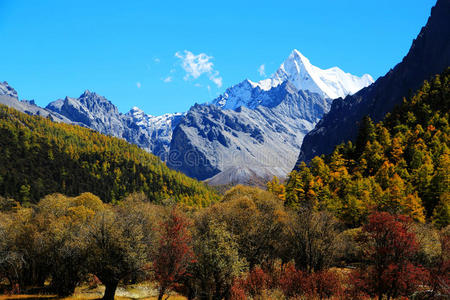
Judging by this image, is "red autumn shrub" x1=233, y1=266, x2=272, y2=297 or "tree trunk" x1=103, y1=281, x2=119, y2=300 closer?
"red autumn shrub" x1=233, y1=266, x2=272, y2=297

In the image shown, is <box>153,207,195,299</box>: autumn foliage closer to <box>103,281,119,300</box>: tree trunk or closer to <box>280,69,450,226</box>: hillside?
<box>103,281,119,300</box>: tree trunk

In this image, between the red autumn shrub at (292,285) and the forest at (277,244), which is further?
the red autumn shrub at (292,285)

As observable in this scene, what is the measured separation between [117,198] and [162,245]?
565 ft

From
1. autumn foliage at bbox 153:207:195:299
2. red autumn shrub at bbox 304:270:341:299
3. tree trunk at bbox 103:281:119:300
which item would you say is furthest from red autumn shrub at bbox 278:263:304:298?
tree trunk at bbox 103:281:119:300

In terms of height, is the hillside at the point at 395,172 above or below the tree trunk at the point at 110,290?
above

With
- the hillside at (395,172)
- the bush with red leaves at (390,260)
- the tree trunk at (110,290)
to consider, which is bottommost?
the tree trunk at (110,290)

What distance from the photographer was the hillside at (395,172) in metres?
60.1

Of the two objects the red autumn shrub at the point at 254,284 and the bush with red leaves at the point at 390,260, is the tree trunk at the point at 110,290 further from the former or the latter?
the bush with red leaves at the point at 390,260

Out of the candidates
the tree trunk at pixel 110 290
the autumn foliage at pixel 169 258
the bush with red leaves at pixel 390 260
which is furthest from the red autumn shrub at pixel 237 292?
the tree trunk at pixel 110 290

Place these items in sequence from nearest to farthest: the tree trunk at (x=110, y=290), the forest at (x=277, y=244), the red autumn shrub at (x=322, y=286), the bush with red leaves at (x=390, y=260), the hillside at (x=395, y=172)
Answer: the bush with red leaves at (x=390, y=260), the forest at (x=277, y=244), the red autumn shrub at (x=322, y=286), the tree trunk at (x=110, y=290), the hillside at (x=395, y=172)

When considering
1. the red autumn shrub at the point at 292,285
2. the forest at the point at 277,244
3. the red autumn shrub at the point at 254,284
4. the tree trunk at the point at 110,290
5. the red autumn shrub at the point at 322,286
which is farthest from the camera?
the tree trunk at the point at 110,290

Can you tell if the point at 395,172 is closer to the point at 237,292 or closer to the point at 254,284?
the point at 254,284

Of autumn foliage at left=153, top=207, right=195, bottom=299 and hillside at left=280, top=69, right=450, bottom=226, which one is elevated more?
hillside at left=280, top=69, right=450, bottom=226

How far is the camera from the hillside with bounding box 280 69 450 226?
197 feet
